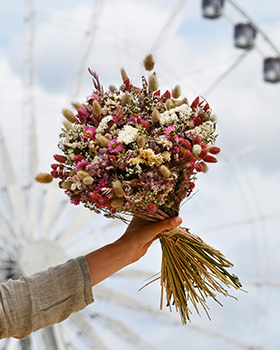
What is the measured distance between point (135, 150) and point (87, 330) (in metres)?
7.32

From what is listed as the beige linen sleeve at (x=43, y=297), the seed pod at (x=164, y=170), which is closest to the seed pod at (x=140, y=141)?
the seed pod at (x=164, y=170)

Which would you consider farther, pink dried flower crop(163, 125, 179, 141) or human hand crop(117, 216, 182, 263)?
human hand crop(117, 216, 182, 263)

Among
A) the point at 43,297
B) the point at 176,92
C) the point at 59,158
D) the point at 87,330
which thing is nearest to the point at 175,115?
the point at 176,92

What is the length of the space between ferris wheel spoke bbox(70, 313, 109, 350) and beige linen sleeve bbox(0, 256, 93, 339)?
690 centimetres

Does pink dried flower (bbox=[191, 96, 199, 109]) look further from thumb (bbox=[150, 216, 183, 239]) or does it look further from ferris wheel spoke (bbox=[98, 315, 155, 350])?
ferris wheel spoke (bbox=[98, 315, 155, 350])

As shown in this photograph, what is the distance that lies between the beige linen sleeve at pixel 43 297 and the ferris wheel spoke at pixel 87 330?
690 cm

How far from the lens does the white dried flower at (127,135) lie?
7.81 feet

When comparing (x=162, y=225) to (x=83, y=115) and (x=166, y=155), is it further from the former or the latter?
(x=83, y=115)

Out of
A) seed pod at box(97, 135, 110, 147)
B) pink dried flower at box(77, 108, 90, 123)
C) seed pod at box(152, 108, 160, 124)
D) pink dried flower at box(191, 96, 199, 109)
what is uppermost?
pink dried flower at box(77, 108, 90, 123)

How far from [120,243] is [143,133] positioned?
0.53 meters

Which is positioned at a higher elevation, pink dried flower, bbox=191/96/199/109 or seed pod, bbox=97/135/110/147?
pink dried flower, bbox=191/96/199/109

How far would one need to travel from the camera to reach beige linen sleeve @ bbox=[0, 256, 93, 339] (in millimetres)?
2293

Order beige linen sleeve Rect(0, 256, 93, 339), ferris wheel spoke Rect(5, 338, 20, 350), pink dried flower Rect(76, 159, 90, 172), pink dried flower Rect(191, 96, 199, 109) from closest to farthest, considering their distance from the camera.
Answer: beige linen sleeve Rect(0, 256, 93, 339) → pink dried flower Rect(76, 159, 90, 172) → pink dried flower Rect(191, 96, 199, 109) → ferris wheel spoke Rect(5, 338, 20, 350)

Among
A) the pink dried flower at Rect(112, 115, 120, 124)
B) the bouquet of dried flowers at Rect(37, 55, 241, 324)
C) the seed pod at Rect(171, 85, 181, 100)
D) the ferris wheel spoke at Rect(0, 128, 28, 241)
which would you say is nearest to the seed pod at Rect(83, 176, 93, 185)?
the bouquet of dried flowers at Rect(37, 55, 241, 324)
